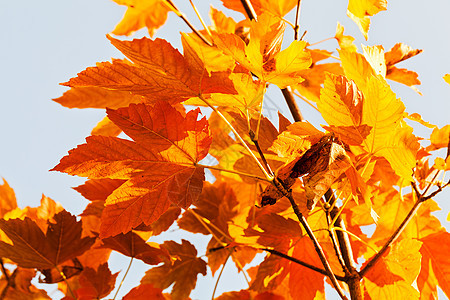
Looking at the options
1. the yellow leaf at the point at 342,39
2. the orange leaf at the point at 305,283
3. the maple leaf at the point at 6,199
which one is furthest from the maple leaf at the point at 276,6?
the maple leaf at the point at 6,199

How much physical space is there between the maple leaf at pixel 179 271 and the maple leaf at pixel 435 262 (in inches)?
20.0

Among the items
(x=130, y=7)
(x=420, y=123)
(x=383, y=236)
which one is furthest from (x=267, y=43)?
(x=130, y=7)

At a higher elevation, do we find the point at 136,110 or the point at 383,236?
the point at 136,110

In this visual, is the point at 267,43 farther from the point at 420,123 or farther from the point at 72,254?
the point at 72,254

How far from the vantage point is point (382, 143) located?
57 centimetres

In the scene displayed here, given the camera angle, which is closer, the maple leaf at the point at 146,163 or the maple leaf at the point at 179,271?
the maple leaf at the point at 146,163

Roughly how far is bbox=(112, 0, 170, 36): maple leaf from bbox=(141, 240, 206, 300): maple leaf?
1.97 feet

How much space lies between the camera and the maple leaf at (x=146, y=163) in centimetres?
56

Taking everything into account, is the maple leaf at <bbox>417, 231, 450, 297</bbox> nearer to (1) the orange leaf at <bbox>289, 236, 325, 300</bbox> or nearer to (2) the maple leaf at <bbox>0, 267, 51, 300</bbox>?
(1) the orange leaf at <bbox>289, 236, 325, 300</bbox>

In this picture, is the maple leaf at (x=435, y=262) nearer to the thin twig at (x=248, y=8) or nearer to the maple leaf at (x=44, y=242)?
the thin twig at (x=248, y=8)

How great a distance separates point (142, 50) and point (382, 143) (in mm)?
352

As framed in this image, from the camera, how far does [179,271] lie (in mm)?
1024

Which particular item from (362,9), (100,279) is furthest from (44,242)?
(362,9)

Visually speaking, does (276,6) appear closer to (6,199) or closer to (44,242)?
(44,242)
